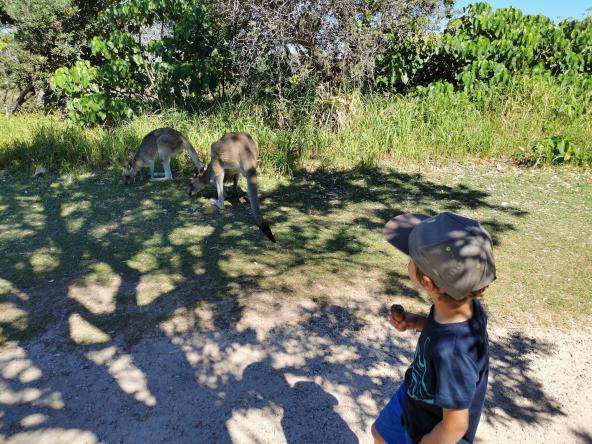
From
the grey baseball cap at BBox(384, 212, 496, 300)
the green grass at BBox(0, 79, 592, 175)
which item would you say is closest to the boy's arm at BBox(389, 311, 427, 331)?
the grey baseball cap at BBox(384, 212, 496, 300)

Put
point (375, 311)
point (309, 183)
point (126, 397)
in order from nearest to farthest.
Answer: point (126, 397) < point (375, 311) < point (309, 183)

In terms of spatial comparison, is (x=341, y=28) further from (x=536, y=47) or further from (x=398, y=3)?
(x=536, y=47)

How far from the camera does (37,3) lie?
10.3 meters

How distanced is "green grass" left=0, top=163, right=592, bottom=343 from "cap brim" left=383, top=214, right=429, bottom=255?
2.16 metres

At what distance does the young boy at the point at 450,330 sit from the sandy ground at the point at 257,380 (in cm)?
123

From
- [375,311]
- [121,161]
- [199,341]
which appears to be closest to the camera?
[199,341]

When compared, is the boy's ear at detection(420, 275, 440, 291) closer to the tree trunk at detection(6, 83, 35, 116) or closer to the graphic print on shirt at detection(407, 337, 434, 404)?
the graphic print on shirt at detection(407, 337, 434, 404)

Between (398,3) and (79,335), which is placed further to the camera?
(398,3)

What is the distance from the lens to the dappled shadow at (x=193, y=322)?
2.96 m

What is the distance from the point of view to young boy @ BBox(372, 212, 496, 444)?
158 centimetres

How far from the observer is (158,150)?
295 inches

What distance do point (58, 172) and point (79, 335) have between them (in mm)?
5136

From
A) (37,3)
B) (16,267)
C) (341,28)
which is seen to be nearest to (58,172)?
(16,267)

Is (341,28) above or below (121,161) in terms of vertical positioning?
above
